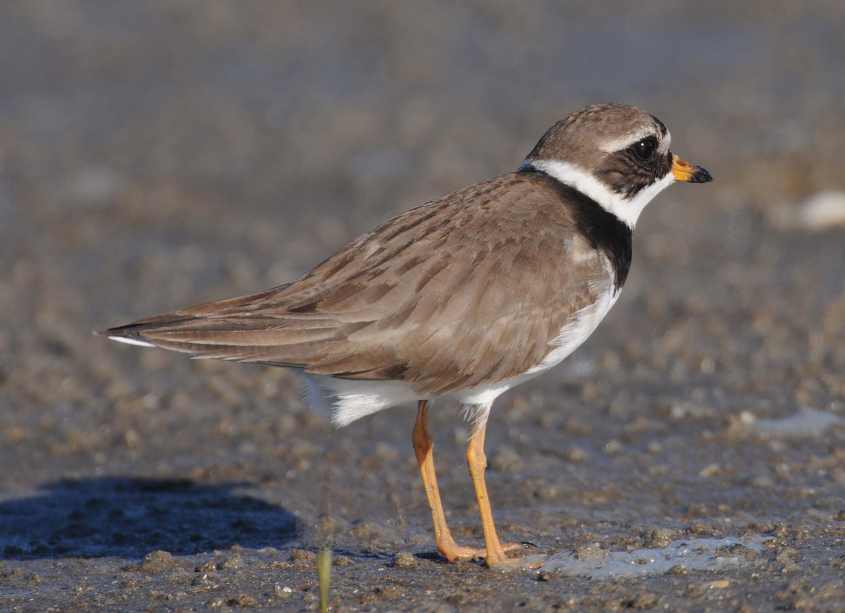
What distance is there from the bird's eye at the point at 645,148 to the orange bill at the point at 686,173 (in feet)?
0.90

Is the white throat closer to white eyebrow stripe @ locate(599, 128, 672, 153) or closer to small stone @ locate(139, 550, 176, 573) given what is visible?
white eyebrow stripe @ locate(599, 128, 672, 153)

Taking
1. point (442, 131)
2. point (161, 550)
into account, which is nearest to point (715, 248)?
point (442, 131)

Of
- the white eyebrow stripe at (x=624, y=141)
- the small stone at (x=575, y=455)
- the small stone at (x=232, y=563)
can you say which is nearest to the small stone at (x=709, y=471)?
the small stone at (x=575, y=455)

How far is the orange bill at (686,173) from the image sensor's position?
6734 millimetres

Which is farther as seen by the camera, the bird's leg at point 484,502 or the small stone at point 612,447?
the small stone at point 612,447

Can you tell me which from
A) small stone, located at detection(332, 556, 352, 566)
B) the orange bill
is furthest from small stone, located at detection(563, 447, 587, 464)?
small stone, located at detection(332, 556, 352, 566)

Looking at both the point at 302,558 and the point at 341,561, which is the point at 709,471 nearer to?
the point at 341,561

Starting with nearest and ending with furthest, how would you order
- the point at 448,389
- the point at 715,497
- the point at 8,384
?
the point at 448,389, the point at 715,497, the point at 8,384

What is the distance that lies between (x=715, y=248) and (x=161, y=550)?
5.21 metres

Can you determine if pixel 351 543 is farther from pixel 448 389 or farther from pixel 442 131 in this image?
pixel 442 131

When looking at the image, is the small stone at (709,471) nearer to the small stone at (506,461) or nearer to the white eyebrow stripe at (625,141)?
the small stone at (506,461)

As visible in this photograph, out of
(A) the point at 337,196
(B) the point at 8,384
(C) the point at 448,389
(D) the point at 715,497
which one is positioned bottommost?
(D) the point at 715,497

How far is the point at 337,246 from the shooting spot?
33.8ft

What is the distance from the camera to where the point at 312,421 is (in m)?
7.87
